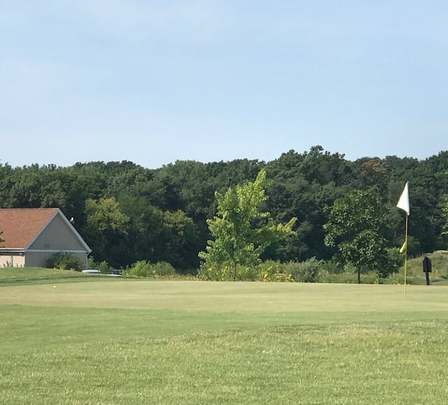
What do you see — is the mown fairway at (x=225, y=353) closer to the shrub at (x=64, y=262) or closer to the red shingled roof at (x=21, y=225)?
the shrub at (x=64, y=262)

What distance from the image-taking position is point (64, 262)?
2275 inches

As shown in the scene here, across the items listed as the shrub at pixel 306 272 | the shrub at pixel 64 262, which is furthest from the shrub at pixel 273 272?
the shrub at pixel 64 262

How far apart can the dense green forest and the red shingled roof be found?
15177 millimetres

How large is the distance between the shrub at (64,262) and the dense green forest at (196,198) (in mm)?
19413

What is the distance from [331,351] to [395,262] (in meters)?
34.6

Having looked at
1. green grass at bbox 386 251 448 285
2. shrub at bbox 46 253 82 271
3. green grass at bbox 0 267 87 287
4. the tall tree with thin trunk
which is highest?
the tall tree with thin trunk

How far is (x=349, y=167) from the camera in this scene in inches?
4532

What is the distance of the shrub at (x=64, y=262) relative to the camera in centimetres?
5766

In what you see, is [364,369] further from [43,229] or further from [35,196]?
[35,196]

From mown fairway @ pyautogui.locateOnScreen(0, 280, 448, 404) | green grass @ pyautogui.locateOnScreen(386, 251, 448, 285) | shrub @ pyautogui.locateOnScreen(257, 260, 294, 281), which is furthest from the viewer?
green grass @ pyautogui.locateOnScreen(386, 251, 448, 285)

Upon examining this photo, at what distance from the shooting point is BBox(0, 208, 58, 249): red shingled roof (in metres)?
61.6

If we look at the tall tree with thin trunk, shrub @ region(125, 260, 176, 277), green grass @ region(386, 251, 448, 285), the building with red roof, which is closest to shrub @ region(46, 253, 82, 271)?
the building with red roof

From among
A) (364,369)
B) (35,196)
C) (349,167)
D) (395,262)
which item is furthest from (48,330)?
(349,167)

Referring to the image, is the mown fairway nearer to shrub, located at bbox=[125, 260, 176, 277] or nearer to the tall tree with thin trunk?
the tall tree with thin trunk
